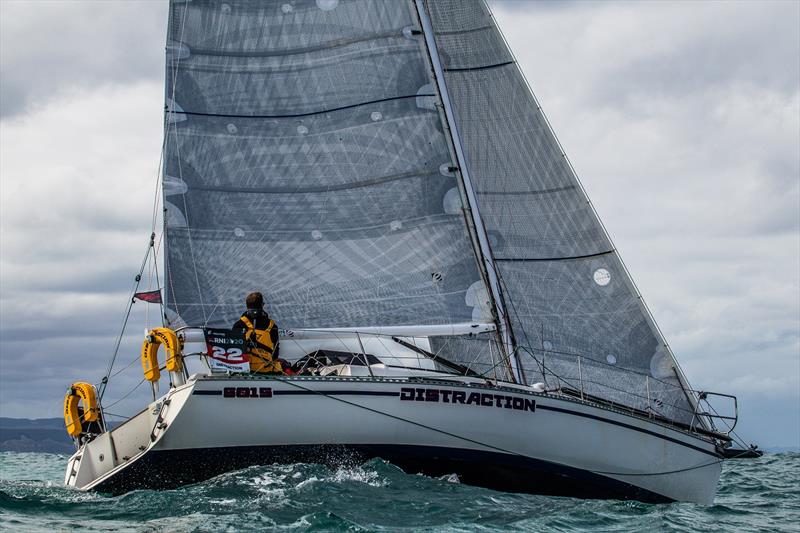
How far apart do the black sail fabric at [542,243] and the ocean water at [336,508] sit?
8.00ft

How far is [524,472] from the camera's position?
1339 cm

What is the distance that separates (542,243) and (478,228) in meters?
1.15

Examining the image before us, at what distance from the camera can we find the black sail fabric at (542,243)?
15734 millimetres

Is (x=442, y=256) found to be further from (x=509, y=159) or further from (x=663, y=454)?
(x=663, y=454)

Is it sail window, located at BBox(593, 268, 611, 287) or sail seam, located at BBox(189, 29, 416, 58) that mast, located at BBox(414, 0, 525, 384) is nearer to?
sail seam, located at BBox(189, 29, 416, 58)

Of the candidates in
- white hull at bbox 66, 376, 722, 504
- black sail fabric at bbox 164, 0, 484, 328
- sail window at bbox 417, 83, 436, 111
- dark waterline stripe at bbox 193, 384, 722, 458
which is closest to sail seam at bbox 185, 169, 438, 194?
black sail fabric at bbox 164, 0, 484, 328

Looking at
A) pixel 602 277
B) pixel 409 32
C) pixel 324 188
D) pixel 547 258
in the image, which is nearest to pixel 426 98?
pixel 409 32

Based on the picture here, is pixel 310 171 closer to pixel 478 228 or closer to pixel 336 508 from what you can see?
pixel 478 228

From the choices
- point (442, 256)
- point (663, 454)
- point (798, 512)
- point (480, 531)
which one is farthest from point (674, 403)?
point (480, 531)

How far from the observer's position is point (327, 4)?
16469 mm

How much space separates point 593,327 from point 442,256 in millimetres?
2521

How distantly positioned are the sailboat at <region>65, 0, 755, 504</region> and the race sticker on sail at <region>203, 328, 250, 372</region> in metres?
1.62

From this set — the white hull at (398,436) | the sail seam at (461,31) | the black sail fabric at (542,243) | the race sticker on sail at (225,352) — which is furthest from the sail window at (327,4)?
the white hull at (398,436)

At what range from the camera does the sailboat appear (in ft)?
51.1
